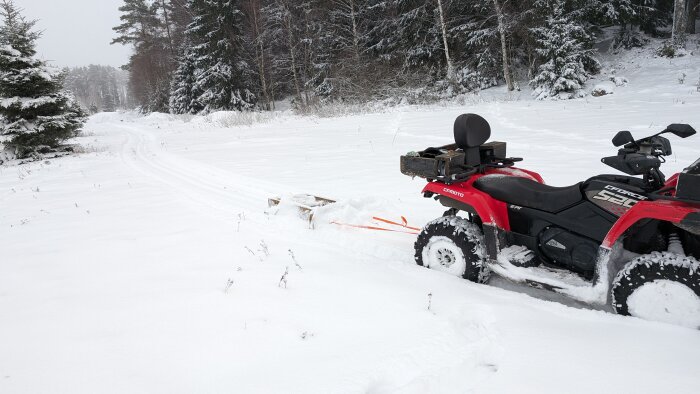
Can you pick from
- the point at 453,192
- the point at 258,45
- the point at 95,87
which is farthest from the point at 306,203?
the point at 95,87

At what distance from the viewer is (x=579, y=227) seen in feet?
8.60

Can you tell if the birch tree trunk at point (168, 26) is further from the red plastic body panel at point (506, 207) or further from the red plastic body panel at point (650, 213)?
the red plastic body panel at point (650, 213)

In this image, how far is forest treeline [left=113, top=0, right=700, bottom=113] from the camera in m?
15.5

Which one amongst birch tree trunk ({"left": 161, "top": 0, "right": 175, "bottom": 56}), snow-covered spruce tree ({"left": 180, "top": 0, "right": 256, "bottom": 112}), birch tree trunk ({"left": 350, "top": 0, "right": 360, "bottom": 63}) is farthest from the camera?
birch tree trunk ({"left": 161, "top": 0, "right": 175, "bottom": 56})

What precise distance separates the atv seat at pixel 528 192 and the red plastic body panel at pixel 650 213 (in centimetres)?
35

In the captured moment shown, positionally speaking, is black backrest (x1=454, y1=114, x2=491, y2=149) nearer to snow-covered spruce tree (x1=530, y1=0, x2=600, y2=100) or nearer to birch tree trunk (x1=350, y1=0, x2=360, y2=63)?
snow-covered spruce tree (x1=530, y1=0, x2=600, y2=100)

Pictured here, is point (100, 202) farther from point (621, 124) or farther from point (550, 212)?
point (621, 124)

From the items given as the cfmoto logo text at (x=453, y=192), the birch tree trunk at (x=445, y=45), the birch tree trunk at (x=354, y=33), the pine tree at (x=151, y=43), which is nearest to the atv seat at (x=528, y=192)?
the cfmoto logo text at (x=453, y=192)

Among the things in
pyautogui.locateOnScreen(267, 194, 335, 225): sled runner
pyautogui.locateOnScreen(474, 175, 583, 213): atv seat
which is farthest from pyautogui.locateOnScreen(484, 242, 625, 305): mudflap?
pyautogui.locateOnScreen(267, 194, 335, 225): sled runner

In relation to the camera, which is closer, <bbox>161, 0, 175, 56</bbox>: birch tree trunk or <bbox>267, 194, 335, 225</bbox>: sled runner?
<bbox>267, 194, 335, 225</bbox>: sled runner

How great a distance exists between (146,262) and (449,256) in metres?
2.69

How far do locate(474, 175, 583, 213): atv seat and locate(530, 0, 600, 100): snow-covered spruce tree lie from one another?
13.3 metres

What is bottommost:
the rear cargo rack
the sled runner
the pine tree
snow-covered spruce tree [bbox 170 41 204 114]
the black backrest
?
the sled runner

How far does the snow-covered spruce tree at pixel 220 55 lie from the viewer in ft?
84.6
